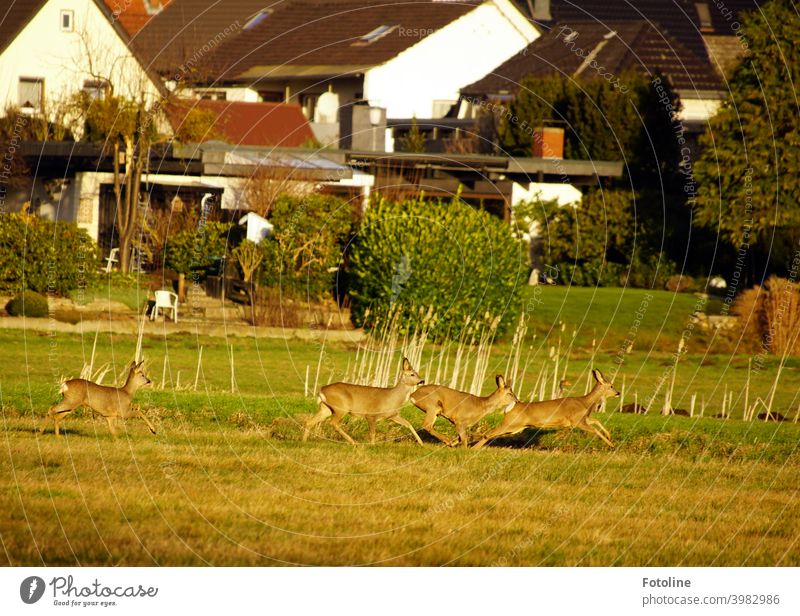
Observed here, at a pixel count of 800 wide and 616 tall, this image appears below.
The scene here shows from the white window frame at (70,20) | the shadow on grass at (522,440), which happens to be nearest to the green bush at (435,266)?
the shadow on grass at (522,440)

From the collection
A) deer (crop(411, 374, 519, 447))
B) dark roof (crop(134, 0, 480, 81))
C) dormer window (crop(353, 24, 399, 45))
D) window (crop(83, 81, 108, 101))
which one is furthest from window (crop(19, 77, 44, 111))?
deer (crop(411, 374, 519, 447))

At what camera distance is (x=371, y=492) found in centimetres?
1092

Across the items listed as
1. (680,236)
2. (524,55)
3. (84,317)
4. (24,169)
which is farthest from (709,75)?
(84,317)

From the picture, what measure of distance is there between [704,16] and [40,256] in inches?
2322

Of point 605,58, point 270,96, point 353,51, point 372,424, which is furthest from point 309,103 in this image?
point 372,424

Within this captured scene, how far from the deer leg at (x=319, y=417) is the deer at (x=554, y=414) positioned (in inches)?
59.8

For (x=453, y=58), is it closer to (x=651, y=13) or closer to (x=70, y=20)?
(x=651, y=13)

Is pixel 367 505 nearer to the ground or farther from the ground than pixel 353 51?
nearer to the ground

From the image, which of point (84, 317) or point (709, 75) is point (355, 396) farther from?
point (709, 75)

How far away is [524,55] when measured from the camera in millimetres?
55719

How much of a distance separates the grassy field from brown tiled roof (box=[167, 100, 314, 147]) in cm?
2725

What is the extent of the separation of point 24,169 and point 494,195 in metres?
12.9

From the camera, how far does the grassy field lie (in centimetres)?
928

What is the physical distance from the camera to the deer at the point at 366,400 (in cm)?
1283
